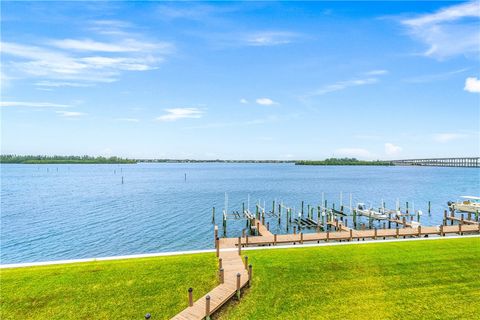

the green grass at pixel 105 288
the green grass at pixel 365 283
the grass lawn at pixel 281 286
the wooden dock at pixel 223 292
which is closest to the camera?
the wooden dock at pixel 223 292

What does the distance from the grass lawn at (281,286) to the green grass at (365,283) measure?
5 centimetres

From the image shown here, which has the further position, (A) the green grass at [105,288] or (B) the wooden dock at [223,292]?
(A) the green grass at [105,288]

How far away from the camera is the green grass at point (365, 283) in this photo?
14.6 m

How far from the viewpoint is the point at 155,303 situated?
1496cm

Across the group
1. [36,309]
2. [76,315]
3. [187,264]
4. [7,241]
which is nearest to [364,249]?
[187,264]

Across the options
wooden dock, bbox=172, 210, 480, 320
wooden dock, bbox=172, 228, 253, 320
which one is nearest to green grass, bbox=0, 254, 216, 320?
wooden dock, bbox=172, 228, 253, 320

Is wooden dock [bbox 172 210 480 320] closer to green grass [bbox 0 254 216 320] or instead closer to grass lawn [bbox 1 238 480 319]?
grass lawn [bbox 1 238 480 319]

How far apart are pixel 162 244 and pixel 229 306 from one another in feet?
66.6

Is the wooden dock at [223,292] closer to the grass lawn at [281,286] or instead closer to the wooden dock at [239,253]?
the wooden dock at [239,253]

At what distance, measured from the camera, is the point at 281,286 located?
16.7 m

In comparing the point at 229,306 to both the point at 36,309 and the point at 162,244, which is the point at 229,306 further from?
the point at 162,244

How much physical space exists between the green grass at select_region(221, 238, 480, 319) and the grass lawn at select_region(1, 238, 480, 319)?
0.05m

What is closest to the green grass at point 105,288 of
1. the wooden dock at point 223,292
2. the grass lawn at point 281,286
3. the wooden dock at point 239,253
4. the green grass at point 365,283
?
the grass lawn at point 281,286

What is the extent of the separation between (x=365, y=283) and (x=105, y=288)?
13.8 metres
